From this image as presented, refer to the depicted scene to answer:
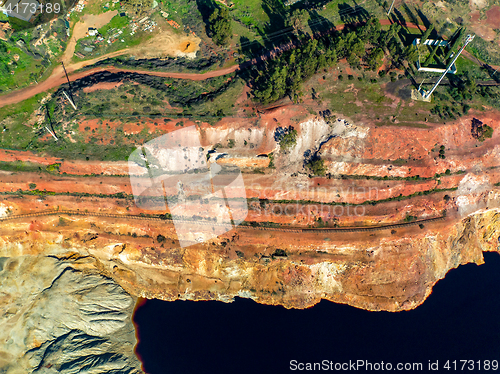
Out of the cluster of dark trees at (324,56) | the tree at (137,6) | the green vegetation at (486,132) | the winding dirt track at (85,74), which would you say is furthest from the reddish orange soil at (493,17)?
the tree at (137,6)

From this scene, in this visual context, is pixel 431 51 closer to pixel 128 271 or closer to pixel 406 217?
pixel 406 217

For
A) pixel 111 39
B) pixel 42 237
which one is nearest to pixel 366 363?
pixel 42 237

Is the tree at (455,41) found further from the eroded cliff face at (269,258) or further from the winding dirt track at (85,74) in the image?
the eroded cliff face at (269,258)

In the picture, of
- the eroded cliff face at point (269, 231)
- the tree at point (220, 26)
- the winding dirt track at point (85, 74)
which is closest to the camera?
the eroded cliff face at point (269, 231)

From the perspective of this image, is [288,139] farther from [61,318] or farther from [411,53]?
[61,318]

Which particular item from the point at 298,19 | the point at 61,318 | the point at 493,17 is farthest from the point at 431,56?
the point at 61,318

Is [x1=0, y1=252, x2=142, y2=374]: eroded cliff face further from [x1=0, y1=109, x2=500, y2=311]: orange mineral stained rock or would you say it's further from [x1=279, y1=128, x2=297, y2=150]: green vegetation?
[x1=279, y1=128, x2=297, y2=150]: green vegetation
